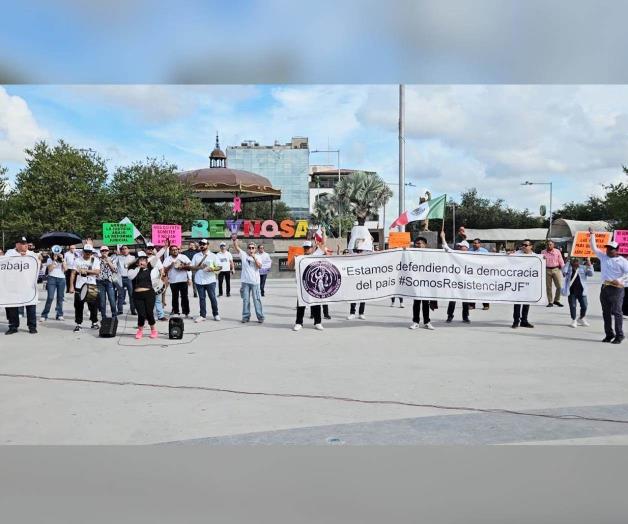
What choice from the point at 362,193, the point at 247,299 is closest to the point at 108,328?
the point at 247,299

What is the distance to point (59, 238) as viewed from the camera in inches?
1262

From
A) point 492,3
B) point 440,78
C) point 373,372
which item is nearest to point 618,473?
point 440,78

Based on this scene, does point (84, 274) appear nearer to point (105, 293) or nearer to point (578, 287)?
point (105, 293)

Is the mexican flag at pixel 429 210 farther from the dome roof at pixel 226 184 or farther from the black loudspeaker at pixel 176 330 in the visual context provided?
the dome roof at pixel 226 184

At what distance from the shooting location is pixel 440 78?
4324 mm

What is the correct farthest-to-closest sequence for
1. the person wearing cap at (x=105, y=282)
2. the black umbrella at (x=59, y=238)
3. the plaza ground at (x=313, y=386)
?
the black umbrella at (x=59, y=238) < the person wearing cap at (x=105, y=282) < the plaza ground at (x=313, y=386)

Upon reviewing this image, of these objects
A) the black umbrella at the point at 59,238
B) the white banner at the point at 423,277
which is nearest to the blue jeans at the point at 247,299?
the white banner at the point at 423,277

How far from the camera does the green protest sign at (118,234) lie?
20.9 meters

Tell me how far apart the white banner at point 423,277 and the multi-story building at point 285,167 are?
9274cm

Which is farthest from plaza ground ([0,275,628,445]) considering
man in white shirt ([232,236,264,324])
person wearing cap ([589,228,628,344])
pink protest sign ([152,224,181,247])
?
pink protest sign ([152,224,181,247])

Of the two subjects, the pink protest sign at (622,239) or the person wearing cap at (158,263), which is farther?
the pink protest sign at (622,239)

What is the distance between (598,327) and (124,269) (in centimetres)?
1050

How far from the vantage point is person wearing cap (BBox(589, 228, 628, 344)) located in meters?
10.3

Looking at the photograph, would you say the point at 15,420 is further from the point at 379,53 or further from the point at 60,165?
the point at 60,165
